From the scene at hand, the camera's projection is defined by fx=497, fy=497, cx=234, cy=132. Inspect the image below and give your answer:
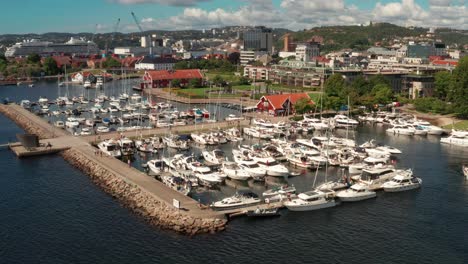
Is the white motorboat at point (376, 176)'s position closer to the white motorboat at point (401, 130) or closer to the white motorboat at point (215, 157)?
the white motorboat at point (215, 157)

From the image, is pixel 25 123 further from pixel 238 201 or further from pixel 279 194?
pixel 279 194

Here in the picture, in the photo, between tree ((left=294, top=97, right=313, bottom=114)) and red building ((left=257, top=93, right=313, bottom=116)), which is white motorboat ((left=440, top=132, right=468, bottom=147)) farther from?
red building ((left=257, top=93, right=313, bottom=116))

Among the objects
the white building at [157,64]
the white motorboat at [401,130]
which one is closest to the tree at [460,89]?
the white motorboat at [401,130]

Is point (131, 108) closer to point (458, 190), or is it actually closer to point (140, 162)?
point (140, 162)

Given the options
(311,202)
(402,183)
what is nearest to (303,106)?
(402,183)

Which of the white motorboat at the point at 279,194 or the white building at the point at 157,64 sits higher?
the white building at the point at 157,64

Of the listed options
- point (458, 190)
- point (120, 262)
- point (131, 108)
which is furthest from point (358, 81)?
point (120, 262)

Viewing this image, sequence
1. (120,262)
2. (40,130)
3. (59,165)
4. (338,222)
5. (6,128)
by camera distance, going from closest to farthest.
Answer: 1. (120,262)
2. (338,222)
3. (59,165)
4. (40,130)
5. (6,128)
